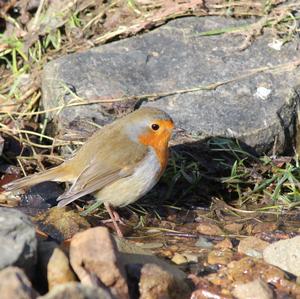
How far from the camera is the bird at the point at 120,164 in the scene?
5715 mm

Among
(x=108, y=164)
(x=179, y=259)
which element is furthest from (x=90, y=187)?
(x=179, y=259)

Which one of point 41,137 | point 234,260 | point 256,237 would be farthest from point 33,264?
point 41,137

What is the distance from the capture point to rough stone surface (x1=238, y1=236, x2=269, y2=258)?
531 centimetres

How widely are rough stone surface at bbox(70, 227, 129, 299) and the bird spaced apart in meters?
1.20

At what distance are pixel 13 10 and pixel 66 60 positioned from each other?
146 cm

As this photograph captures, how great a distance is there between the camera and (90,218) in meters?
5.96

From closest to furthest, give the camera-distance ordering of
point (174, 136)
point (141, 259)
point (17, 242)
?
point (17, 242) → point (141, 259) → point (174, 136)

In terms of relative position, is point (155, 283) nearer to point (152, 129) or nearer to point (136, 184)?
point (136, 184)

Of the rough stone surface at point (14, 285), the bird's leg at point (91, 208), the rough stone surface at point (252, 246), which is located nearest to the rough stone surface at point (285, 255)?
the rough stone surface at point (252, 246)

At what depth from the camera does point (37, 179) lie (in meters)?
5.85

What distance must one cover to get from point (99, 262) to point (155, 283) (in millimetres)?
374

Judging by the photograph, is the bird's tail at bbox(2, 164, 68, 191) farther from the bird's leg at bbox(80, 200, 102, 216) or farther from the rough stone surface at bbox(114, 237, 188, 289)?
the rough stone surface at bbox(114, 237, 188, 289)

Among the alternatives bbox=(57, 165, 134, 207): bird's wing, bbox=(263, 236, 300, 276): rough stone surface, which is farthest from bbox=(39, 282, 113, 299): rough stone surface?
bbox=(57, 165, 134, 207): bird's wing

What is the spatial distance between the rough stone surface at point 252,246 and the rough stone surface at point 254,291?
0.53 meters
